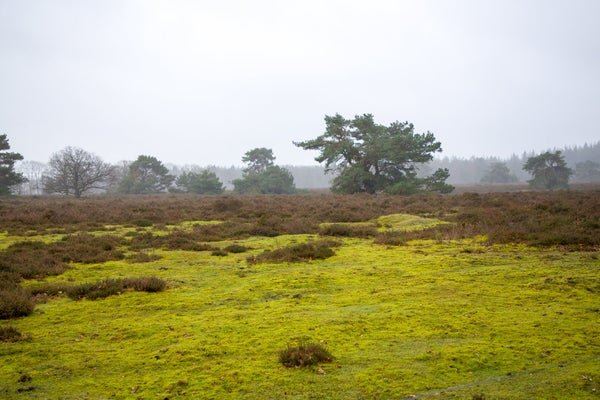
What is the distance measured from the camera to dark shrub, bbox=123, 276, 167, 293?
384 inches

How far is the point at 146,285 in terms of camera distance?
9773 millimetres

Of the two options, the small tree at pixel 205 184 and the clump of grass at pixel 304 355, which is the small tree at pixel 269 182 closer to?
the small tree at pixel 205 184

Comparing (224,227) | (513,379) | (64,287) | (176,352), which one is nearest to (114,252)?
(64,287)

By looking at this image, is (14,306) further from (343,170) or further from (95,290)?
(343,170)

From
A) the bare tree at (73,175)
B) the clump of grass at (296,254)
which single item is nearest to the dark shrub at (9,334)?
Result: the clump of grass at (296,254)

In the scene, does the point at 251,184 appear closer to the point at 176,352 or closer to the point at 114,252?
the point at 114,252

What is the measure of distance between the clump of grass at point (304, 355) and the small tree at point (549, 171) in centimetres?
6368

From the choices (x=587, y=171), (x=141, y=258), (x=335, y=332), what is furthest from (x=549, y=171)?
(x=335, y=332)

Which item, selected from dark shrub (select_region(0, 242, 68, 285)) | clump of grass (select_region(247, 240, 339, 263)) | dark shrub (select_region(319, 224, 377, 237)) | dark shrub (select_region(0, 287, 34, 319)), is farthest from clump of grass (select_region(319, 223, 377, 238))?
dark shrub (select_region(0, 287, 34, 319))

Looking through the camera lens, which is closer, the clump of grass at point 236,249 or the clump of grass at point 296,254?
the clump of grass at point 296,254

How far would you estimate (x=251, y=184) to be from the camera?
5788cm

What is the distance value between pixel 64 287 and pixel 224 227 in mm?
10573

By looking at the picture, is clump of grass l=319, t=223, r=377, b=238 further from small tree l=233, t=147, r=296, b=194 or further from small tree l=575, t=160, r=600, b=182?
small tree l=575, t=160, r=600, b=182

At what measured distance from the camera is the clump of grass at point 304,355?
18.3 ft
